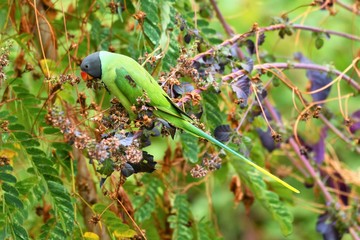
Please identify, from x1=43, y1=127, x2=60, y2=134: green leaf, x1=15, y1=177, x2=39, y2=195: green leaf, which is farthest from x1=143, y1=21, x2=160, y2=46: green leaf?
x1=15, y1=177, x2=39, y2=195: green leaf

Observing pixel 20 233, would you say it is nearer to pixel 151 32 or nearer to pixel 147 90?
pixel 147 90

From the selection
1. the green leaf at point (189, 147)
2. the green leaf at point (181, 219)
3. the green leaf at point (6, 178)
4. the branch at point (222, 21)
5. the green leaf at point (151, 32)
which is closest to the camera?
the green leaf at point (6, 178)

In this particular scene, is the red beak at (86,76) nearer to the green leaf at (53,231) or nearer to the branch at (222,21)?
the green leaf at (53,231)

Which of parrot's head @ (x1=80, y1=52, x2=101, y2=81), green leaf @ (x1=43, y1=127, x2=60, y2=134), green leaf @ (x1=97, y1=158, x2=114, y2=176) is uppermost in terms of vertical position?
parrot's head @ (x1=80, y1=52, x2=101, y2=81)

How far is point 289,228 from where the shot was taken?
2105mm

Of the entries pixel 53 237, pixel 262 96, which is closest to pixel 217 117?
pixel 262 96

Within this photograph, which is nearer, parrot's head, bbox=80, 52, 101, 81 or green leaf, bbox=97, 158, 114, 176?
green leaf, bbox=97, 158, 114, 176

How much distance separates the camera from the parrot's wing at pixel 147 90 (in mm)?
1580

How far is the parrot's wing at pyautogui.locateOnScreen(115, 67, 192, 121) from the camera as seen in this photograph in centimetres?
158

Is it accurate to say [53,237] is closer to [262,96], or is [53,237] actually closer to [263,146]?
[262,96]

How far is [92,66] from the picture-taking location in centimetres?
165

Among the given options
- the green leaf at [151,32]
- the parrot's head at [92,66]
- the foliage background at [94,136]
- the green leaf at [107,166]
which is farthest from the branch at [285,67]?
the green leaf at [107,166]

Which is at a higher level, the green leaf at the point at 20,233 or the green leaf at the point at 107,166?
the green leaf at the point at 107,166

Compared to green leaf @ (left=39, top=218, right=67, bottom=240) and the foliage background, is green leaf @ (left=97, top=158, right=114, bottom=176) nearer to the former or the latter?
the foliage background
